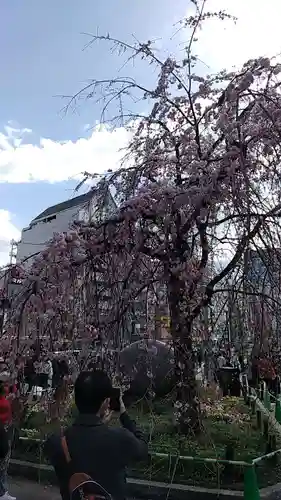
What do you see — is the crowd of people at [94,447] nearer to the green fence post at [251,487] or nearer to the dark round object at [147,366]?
the green fence post at [251,487]

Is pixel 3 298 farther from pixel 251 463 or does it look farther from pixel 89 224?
pixel 251 463

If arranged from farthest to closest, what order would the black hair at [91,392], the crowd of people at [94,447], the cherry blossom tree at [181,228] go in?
the cherry blossom tree at [181,228], the black hair at [91,392], the crowd of people at [94,447]

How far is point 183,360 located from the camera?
20.7 feet

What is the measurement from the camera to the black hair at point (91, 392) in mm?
2502

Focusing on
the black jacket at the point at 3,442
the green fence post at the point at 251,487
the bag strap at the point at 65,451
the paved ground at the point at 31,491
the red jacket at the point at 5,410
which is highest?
the bag strap at the point at 65,451

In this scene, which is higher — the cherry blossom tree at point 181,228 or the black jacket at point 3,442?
the cherry blossom tree at point 181,228

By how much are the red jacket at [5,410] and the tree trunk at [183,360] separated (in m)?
2.16

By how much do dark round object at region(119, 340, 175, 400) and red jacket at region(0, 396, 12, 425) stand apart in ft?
4.77

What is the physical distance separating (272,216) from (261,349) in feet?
4.78

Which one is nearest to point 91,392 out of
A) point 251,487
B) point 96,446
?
point 96,446

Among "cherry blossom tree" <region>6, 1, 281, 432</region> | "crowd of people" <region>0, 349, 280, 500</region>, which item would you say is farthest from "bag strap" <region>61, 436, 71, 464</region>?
"cherry blossom tree" <region>6, 1, 281, 432</region>

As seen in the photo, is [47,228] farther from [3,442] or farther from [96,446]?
[96,446]

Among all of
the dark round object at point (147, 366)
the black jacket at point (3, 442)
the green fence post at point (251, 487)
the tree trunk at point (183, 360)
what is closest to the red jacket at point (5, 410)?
the black jacket at point (3, 442)

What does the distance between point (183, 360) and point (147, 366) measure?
84 centimetres
